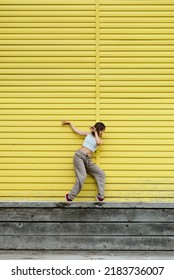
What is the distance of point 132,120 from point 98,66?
1.05 meters

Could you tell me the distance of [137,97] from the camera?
7.41 metres

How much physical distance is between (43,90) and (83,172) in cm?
152

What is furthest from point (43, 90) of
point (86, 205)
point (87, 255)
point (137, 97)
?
point (87, 255)

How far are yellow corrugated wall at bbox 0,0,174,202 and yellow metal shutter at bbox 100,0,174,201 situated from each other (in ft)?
0.05

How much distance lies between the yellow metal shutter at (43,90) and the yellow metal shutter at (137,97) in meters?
0.33

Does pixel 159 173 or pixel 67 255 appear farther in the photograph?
pixel 159 173

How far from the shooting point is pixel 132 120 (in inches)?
291

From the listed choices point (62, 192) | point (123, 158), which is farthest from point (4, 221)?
point (123, 158)

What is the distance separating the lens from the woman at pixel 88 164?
708 centimetres

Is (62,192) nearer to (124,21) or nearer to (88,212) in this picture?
(88,212)

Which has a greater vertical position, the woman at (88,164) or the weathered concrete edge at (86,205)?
the woman at (88,164)

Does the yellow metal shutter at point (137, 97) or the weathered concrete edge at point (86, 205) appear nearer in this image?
the weathered concrete edge at point (86, 205)

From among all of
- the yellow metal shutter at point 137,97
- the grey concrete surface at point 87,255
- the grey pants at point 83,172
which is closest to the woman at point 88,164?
the grey pants at point 83,172

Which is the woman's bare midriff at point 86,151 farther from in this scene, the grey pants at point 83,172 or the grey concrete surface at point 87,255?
the grey concrete surface at point 87,255
